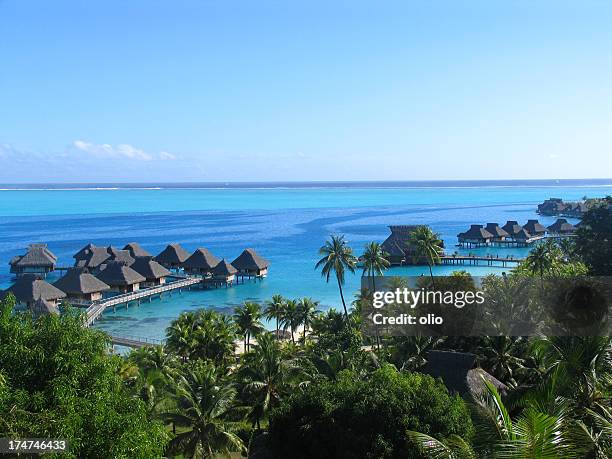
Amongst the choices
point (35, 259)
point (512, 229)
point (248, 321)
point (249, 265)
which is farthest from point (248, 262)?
point (512, 229)

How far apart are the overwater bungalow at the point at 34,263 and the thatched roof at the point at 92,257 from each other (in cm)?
345

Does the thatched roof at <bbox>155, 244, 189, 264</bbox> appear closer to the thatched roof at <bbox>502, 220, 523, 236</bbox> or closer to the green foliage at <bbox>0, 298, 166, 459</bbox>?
the thatched roof at <bbox>502, 220, 523, 236</bbox>

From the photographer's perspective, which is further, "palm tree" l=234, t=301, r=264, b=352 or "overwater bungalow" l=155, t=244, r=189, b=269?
"overwater bungalow" l=155, t=244, r=189, b=269

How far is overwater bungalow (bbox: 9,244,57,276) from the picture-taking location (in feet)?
209

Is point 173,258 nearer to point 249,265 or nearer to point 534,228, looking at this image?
point 249,265

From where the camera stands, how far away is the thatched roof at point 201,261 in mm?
61156

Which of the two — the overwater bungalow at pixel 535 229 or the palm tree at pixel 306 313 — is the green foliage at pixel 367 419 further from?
the overwater bungalow at pixel 535 229

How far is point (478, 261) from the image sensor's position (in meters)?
70.8

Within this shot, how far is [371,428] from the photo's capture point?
13234 mm

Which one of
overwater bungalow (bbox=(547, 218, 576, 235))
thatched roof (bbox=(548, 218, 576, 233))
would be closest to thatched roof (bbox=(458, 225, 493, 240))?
overwater bungalow (bbox=(547, 218, 576, 235))

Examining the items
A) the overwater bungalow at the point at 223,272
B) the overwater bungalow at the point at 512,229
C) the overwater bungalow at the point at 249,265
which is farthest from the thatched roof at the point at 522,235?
the overwater bungalow at the point at 223,272

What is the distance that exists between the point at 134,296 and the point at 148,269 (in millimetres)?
6076

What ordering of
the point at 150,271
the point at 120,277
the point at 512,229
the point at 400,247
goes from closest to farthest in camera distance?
the point at 120,277 < the point at 150,271 < the point at 400,247 < the point at 512,229

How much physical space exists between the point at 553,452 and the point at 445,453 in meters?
1.32
